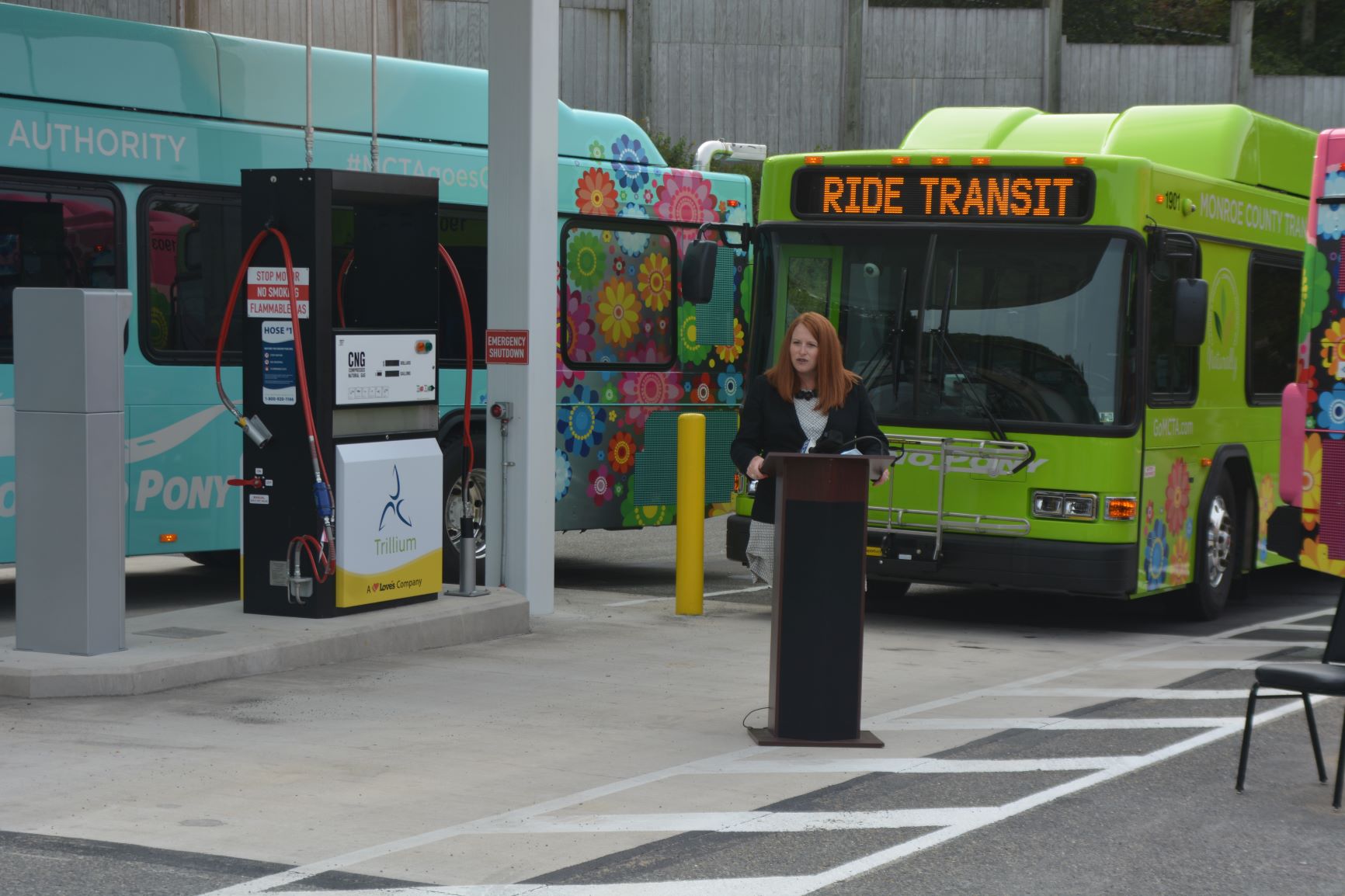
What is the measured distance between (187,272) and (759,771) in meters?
5.90

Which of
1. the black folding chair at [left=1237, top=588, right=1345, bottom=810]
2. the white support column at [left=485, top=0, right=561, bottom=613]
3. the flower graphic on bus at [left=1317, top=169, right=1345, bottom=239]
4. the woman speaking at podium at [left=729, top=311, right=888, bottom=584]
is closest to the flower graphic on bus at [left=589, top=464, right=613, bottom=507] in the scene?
the white support column at [left=485, top=0, right=561, bottom=613]

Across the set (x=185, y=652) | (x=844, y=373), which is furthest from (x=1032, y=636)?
(x=185, y=652)

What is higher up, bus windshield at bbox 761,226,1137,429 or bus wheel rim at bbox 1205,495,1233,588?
bus windshield at bbox 761,226,1137,429

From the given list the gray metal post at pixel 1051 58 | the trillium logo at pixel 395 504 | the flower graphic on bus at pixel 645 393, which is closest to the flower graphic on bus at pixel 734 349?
the flower graphic on bus at pixel 645 393

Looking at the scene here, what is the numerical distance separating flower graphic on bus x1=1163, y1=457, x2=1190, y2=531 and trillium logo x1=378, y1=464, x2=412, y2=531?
4.74m

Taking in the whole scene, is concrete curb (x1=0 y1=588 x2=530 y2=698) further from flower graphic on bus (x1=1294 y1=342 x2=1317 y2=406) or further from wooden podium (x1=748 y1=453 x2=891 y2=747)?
flower graphic on bus (x1=1294 y1=342 x2=1317 y2=406)

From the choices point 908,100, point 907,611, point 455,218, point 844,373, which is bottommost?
point 907,611

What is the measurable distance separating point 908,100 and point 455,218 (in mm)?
9129

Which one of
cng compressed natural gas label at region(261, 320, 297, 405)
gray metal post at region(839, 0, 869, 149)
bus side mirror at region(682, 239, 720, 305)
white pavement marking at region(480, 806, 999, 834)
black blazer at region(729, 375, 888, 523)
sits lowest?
white pavement marking at region(480, 806, 999, 834)

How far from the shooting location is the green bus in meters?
11.5

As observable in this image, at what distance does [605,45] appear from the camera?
20578 mm

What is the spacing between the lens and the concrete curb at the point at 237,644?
8.77 m

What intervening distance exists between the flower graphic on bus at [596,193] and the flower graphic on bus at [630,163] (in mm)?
143

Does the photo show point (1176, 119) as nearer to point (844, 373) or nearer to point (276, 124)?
point (844, 373)
